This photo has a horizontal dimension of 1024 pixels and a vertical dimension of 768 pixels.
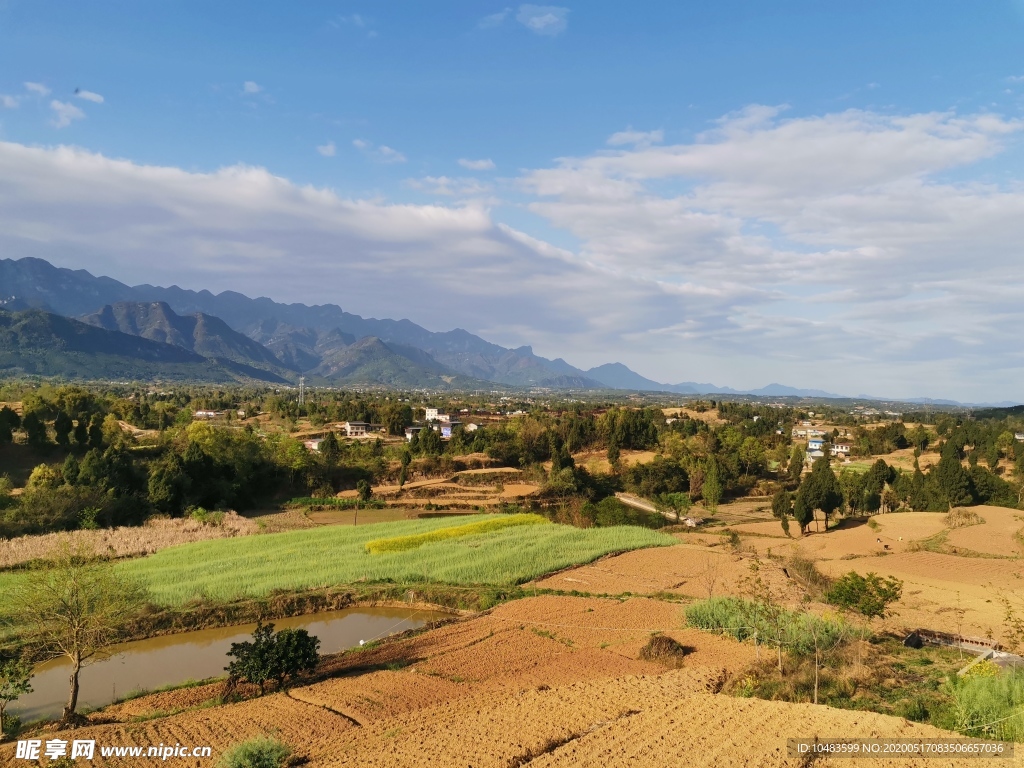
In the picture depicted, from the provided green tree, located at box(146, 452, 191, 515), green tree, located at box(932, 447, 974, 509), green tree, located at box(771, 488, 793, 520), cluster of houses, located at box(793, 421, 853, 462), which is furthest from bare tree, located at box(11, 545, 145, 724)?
cluster of houses, located at box(793, 421, 853, 462)

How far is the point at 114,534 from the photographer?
3195 centimetres

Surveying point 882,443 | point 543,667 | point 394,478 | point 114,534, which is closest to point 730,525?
point 394,478

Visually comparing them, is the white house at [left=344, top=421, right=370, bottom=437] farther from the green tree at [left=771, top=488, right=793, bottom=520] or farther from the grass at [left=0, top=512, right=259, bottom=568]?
the green tree at [left=771, top=488, right=793, bottom=520]

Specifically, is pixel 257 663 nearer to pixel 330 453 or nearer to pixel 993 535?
pixel 993 535

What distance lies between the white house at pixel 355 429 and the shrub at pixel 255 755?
7883 cm

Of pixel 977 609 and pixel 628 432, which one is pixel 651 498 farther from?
pixel 977 609

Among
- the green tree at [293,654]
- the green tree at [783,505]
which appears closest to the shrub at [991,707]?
the green tree at [293,654]

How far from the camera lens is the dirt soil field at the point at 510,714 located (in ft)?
29.7

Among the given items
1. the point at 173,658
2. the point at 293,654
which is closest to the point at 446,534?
the point at 173,658

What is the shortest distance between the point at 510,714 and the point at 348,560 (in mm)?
17908

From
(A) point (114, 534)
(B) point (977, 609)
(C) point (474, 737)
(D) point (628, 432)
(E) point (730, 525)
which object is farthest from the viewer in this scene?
(D) point (628, 432)

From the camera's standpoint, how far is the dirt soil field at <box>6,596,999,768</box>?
9.04 metres

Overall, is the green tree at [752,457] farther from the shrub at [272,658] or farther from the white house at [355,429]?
the shrub at [272,658]

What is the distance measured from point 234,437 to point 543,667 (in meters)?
46.5
